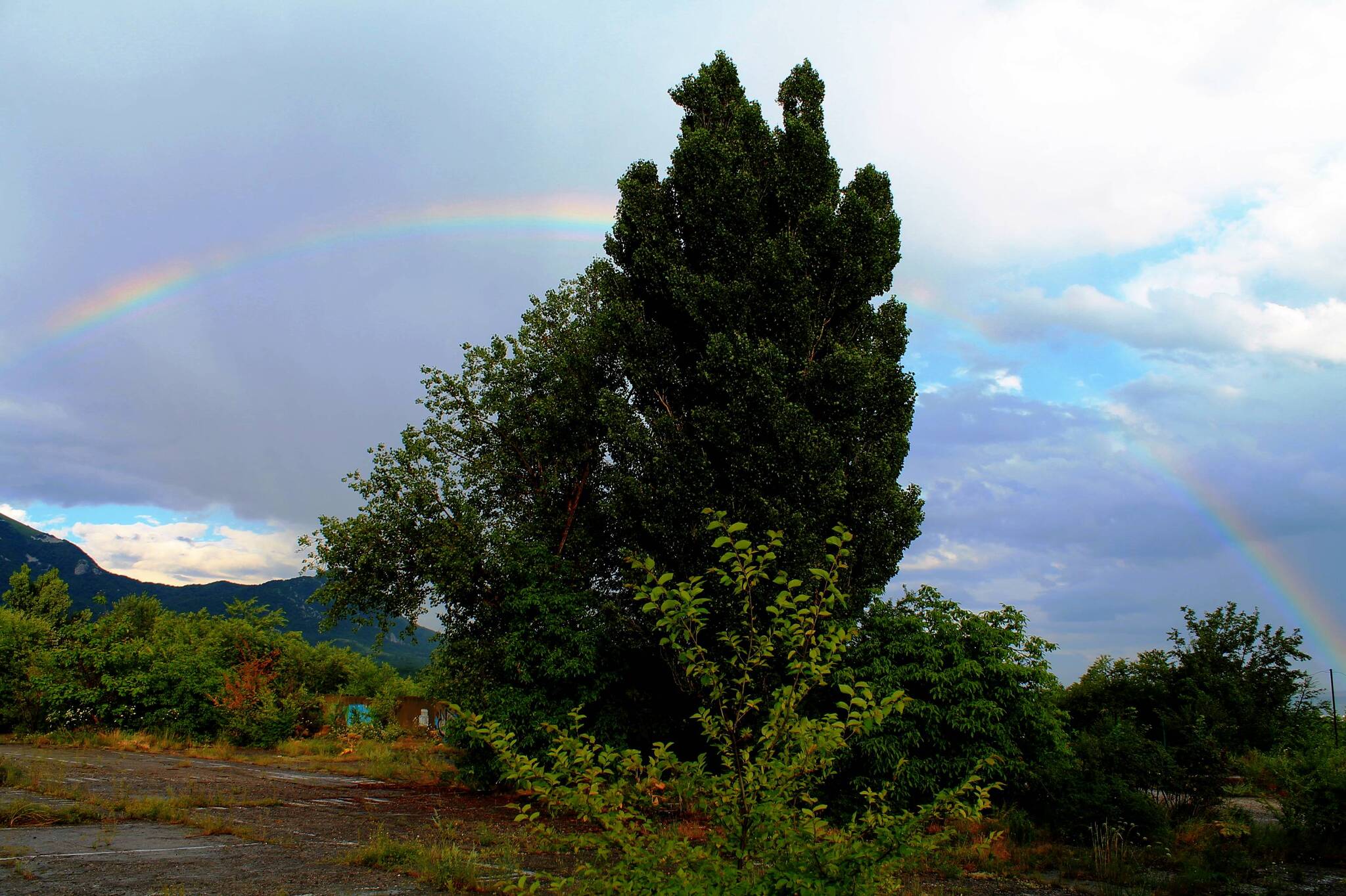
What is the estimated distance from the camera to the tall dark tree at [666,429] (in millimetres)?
16234

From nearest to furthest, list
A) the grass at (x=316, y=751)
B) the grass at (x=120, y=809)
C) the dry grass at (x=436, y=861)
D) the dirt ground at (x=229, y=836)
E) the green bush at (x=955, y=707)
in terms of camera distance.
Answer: the dirt ground at (x=229, y=836) → the dry grass at (x=436, y=861) → the grass at (x=120, y=809) → the green bush at (x=955, y=707) → the grass at (x=316, y=751)

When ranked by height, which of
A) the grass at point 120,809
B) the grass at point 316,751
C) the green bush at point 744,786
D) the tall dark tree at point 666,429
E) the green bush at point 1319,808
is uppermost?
the tall dark tree at point 666,429

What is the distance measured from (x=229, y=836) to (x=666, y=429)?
10.6 m

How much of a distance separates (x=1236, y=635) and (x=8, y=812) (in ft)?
111

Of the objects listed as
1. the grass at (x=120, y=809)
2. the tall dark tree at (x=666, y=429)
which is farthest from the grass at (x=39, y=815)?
the tall dark tree at (x=666, y=429)

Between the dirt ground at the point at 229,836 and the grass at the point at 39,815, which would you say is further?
the grass at the point at 39,815

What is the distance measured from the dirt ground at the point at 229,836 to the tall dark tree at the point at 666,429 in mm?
3171

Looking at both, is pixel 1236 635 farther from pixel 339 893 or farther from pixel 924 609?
pixel 339 893

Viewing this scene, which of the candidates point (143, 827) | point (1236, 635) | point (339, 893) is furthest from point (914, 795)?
point (1236, 635)

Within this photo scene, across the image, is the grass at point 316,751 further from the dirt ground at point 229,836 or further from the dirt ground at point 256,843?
the dirt ground at point 256,843

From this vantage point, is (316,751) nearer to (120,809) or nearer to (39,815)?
(120,809)

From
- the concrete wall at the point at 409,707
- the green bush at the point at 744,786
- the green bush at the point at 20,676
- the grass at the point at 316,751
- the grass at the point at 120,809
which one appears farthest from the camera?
the concrete wall at the point at 409,707

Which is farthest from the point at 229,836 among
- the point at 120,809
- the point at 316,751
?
the point at 316,751

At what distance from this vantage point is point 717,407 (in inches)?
656
